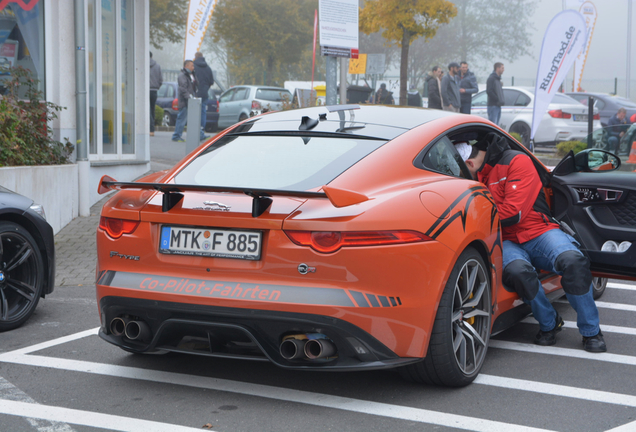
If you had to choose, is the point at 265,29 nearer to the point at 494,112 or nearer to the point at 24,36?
the point at 494,112

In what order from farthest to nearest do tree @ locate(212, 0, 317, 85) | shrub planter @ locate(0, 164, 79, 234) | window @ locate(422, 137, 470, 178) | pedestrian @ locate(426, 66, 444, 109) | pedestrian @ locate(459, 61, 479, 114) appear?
tree @ locate(212, 0, 317, 85), pedestrian @ locate(459, 61, 479, 114), pedestrian @ locate(426, 66, 444, 109), shrub planter @ locate(0, 164, 79, 234), window @ locate(422, 137, 470, 178)

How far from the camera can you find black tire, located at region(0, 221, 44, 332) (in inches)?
201

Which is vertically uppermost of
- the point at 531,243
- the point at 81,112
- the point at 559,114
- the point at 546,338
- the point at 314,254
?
the point at 559,114

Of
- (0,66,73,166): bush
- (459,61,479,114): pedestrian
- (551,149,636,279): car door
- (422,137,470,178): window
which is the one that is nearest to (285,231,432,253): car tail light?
(422,137,470,178): window

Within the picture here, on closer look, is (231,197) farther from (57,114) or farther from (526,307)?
(57,114)

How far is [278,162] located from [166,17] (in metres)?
36.1

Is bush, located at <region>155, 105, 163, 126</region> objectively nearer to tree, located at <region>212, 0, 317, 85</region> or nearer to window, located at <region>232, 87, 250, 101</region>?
window, located at <region>232, 87, 250, 101</region>

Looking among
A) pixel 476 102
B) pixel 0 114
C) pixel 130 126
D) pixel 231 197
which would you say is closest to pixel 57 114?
pixel 0 114

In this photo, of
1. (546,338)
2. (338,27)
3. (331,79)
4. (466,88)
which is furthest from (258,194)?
(466,88)

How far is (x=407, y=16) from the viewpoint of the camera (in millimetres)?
21516

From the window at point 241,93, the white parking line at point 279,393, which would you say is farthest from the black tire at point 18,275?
the window at point 241,93

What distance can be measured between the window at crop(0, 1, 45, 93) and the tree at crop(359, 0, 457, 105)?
44.1 ft

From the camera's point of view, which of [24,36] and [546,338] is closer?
[546,338]

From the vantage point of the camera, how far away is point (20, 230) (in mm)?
5191
